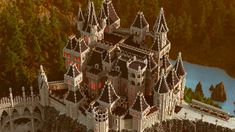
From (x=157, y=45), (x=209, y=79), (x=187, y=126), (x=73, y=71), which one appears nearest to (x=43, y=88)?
(x=73, y=71)

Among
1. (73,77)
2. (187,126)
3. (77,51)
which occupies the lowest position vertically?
(187,126)

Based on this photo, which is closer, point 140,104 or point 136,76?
point 140,104

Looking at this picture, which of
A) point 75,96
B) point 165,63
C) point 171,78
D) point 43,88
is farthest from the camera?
point 43,88

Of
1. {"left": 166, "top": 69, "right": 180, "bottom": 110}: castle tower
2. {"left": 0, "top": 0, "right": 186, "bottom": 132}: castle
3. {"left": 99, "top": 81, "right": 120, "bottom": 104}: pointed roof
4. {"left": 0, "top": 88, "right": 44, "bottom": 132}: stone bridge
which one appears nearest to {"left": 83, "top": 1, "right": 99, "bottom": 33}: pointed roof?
{"left": 0, "top": 0, "right": 186, "bottom": 132}: castle

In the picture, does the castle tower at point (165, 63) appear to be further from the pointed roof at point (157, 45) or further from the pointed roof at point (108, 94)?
the pointed roof at point (108, 94)

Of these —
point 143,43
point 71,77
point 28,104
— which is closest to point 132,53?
point 143,43

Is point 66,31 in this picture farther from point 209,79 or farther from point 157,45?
point 209,79

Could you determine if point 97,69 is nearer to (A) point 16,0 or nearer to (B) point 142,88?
(B) point 142,88

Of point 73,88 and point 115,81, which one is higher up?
point 115,81
